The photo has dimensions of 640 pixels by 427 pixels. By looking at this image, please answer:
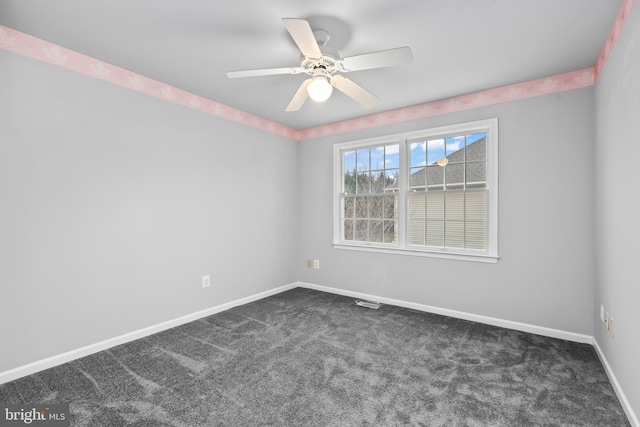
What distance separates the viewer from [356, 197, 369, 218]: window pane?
167 inches

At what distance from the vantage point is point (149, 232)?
2967 millimetres

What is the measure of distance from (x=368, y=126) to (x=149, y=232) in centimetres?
292

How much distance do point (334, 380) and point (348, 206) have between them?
2.61m

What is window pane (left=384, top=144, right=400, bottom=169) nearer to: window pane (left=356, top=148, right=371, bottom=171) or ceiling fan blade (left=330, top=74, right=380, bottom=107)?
window pane (left=356, top=148, right=371, bottom=171)

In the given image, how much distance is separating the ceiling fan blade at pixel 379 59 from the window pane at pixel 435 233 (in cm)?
224

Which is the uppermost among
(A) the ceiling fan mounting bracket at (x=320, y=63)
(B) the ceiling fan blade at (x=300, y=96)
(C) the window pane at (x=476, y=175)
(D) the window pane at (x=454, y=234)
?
(A) the ceiling fan mounting bracket at (x=320, y=63)

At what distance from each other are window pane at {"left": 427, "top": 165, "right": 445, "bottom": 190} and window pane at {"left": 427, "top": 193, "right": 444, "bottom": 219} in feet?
0.32

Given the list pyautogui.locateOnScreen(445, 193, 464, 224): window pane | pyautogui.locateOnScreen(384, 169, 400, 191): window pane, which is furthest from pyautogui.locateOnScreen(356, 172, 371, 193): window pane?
pyautogui.locateOnScreen(445, 193, 464, 224): window pane

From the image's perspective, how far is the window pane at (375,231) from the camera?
411 cm

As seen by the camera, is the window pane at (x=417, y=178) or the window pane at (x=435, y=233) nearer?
the window pane at (x=435, y=233)

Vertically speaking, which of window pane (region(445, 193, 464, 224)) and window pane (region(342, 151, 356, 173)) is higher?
window pane (region(342, 151, 356, 173))

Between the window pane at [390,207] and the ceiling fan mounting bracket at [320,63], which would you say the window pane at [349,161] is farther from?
the ceiling fan mounting bracket at [320,63]

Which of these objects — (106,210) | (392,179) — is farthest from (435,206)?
(106,210)

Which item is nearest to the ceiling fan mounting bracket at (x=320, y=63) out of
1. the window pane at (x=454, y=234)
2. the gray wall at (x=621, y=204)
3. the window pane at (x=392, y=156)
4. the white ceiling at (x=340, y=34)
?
the white ceiling at (x=340, y=34)
